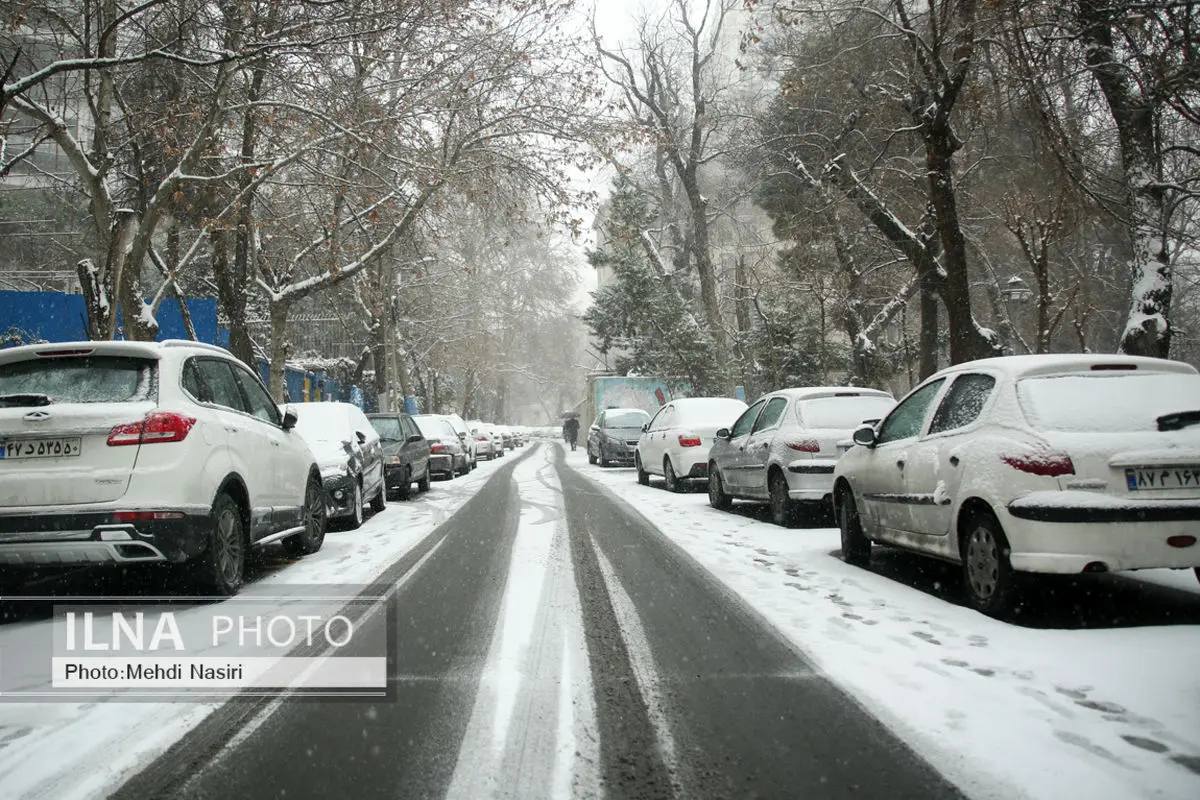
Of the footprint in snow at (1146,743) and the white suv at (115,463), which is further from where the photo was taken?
the white suv at (115,463)

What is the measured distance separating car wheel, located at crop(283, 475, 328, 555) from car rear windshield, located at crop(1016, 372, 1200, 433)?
6331 millimetres

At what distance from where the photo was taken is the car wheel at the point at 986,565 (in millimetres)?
5516

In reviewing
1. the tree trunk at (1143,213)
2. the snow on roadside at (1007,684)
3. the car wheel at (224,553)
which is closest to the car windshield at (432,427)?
the tree trunk at (1143,213)

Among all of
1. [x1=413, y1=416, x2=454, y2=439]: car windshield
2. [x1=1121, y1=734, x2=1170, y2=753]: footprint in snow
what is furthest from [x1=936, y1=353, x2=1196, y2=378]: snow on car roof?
[x1=413, y1=416, x2=454, y2=439]: car windshield

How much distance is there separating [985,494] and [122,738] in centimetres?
476

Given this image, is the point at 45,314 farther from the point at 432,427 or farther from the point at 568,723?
the point at 568,723

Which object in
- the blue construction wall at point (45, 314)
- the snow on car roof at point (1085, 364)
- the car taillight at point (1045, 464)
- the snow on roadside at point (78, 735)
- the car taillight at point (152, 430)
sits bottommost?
the snow on roadside at point (78, 735)

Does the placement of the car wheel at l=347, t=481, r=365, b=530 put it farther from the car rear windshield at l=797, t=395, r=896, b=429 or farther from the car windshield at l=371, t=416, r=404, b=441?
the car rear windshield at l=797, t=395, r=896, b=429

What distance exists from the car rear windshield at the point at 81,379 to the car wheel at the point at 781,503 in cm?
692

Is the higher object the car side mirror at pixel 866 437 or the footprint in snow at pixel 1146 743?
the car side mirror at pixel 866 437

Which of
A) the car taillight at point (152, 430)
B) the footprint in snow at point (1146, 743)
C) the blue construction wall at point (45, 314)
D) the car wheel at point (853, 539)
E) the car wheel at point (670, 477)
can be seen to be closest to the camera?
the footprint in snow at point (1146, 743)

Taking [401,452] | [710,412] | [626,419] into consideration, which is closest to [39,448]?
Answer: [401,452]

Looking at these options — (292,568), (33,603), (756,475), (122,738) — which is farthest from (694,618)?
(756,475)

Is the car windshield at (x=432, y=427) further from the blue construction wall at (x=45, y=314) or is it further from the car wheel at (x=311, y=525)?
the car wheel at (x=311, y=525)
